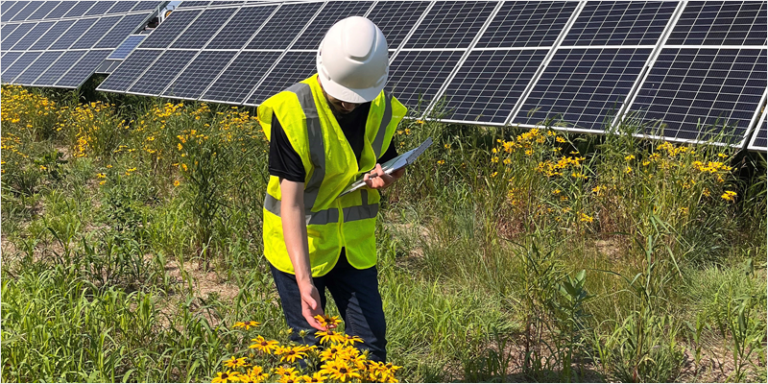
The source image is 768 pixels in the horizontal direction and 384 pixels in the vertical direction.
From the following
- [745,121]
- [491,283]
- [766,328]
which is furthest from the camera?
[745,121]

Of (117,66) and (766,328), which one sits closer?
(766,328)

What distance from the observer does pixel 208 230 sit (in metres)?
4.88

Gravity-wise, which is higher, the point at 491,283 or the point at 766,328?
the point at 491,283

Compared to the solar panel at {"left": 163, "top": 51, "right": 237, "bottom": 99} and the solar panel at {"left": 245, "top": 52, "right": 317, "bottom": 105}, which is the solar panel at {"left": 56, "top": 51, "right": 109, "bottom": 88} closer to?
the solar panel at {"left": 163, "top": 51, "right": 237, "bottom": 99}

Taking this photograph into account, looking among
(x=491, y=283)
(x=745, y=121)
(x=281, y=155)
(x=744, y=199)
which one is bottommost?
(x=744, y=199)

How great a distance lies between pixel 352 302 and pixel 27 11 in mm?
21229

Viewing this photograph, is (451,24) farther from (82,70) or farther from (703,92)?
Result: (82,70)

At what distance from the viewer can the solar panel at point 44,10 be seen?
1847 cm

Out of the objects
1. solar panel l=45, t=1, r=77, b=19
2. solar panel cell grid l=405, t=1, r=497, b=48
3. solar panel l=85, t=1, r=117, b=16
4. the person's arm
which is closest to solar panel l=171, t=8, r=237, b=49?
solar panel cell grid l=405, t=1, r=497, b=48

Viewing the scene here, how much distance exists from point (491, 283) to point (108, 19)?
13762 millimetres

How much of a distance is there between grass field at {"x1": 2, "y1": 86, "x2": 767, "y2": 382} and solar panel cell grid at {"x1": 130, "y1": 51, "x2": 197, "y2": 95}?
3286 mm

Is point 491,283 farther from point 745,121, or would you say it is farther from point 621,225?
point 745,121

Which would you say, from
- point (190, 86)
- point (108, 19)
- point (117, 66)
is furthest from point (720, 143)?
point (108, 19)

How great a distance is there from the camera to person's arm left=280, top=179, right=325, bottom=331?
2234 millimetres
